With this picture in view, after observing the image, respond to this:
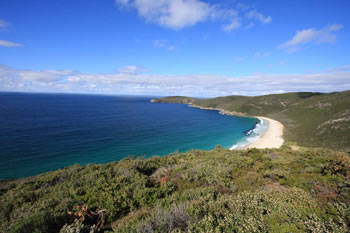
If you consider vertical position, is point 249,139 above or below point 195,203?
below

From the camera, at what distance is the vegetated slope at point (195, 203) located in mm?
4309

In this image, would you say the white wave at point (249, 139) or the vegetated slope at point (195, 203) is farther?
the white wave at point (249, 139)

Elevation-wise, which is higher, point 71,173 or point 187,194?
point 187,194

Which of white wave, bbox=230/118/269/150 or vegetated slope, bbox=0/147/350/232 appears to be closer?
vegetated slope, bbox=0/147/350/232

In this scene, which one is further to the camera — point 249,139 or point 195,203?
point 249,139

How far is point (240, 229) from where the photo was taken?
3719 millimetres

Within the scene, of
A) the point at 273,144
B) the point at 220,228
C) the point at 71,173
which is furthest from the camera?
the point at 273,144

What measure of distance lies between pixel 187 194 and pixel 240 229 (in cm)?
332

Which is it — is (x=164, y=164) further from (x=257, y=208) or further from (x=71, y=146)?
(x=71, y=146)

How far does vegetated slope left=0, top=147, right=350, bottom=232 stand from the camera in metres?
4.31

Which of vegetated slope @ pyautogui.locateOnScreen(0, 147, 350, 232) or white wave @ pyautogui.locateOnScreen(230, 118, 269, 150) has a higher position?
vegetated slope @ pyautogui.locateOnScreen(0, 147, 350, 232)

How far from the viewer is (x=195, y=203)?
5.36 meters

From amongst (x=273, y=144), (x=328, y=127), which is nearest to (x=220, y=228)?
(x=273, y=144)

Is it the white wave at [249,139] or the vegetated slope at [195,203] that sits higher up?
the vegetated slope at [195,203]
